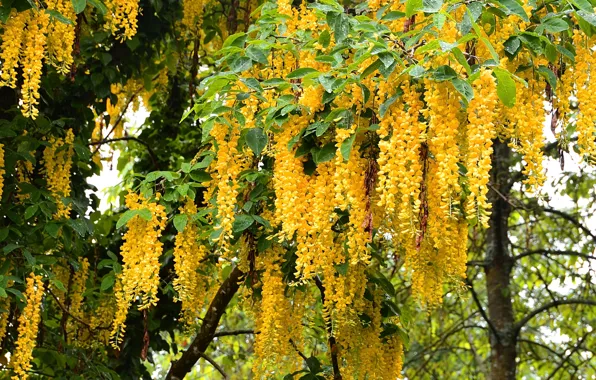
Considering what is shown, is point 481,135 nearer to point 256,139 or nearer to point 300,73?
point 300,73

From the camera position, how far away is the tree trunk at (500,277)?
6.82 meters

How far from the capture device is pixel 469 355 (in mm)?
9273

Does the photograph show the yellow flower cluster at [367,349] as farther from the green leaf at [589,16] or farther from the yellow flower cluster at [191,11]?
the yellow flower cluster at [191,11]

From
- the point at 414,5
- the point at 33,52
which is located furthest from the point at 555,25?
the point at 33,52

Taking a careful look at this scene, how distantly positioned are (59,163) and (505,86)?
312cm

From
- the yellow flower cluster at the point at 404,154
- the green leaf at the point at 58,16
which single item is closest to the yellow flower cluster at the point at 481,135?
the yellow flower cluster at the point at 404,154

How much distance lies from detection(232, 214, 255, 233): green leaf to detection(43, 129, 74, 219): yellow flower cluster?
4.68 feet

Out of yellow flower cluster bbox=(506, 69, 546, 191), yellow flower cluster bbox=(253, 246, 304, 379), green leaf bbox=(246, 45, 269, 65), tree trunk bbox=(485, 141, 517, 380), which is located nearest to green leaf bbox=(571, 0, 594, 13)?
yellow flower cluster bbox=(506, 69, 546, 191)

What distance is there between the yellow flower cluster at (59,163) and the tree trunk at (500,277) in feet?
11.6

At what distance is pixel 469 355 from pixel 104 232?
198 inches

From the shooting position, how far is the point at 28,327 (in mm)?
4422

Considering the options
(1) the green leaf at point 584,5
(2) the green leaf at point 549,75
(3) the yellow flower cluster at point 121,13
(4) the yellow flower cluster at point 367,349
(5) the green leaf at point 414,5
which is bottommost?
(4) the yellow flower cluster at point 367,349

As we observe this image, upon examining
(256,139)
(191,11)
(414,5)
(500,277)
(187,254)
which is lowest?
(187,254)

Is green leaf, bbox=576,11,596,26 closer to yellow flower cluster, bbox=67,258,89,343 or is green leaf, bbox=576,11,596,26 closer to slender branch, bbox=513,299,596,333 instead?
yellow flower cluster, bbox=67,258,89,343
